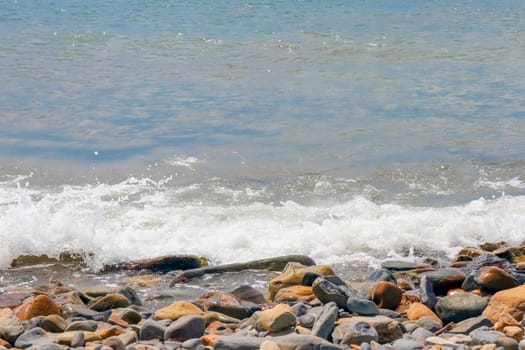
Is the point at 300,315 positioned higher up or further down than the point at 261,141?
higher up

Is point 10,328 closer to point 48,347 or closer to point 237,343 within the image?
point 48,347

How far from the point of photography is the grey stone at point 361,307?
6617 millimetres

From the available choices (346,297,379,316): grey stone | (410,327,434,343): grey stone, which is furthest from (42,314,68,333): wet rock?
(410,327,434,343): grey stone

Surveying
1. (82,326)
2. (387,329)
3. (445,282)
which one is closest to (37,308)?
(82,326)

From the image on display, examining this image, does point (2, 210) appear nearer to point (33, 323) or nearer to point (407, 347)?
point (33, 323)

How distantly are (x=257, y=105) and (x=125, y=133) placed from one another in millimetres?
2755

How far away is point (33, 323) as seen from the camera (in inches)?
253

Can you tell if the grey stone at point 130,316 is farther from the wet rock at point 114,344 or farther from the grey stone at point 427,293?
the grey stone at point 427,293

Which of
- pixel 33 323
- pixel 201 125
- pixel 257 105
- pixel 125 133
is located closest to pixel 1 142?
pixel 125 133

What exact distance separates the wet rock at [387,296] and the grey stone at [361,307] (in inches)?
17.1

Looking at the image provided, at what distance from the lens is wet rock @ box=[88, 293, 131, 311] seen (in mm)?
7172

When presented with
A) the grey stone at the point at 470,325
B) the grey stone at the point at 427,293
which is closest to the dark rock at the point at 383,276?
the grey stone at the point at 427,293

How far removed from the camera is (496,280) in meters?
7.36

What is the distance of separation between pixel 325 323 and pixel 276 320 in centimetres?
32
